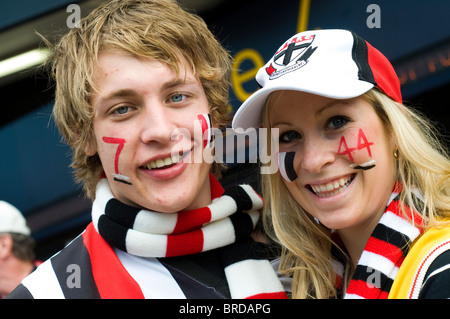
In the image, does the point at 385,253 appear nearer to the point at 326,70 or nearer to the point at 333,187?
the point at 333,187

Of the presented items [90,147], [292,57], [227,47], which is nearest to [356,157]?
[292,57]

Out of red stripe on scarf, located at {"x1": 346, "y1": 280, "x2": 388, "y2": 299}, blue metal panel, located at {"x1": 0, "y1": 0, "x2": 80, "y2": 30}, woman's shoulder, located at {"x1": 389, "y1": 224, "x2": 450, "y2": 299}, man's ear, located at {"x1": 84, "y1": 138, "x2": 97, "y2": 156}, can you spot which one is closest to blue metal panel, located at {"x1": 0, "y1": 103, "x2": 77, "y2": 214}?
Result: blue metal panel, located at {"x1": 0, "y1": 0, "x2": 80, "y2": 30}

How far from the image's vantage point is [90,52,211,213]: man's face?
5.64 ft

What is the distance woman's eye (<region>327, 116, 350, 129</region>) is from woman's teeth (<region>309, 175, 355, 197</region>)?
0.16 m

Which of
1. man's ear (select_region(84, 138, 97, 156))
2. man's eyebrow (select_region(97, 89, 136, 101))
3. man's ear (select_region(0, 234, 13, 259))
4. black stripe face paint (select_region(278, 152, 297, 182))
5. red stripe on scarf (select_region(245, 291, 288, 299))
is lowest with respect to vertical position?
red stripe on scarf (select_region(245, 291, 288, 299))

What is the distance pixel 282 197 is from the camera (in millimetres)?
1961

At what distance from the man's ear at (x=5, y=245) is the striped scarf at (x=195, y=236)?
1987 mm

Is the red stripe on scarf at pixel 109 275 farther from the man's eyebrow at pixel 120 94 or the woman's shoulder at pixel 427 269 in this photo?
the woman's shoulder at pixel 427 269

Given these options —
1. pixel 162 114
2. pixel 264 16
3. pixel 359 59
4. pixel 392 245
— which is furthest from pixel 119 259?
pixel 264 16

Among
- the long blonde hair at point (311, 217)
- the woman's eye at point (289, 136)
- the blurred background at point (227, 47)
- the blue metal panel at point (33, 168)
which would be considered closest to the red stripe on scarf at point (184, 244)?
the long blonde hair at point (311, 217)

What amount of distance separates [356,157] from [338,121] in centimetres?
12

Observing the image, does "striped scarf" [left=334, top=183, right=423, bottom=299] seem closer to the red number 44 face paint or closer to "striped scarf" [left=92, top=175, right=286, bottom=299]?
the red number 44 face paint

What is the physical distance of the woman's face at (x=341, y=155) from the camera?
5.49 feet

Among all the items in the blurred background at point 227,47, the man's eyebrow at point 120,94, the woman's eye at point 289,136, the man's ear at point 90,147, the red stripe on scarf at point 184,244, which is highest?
the blurred background at point 227,47
